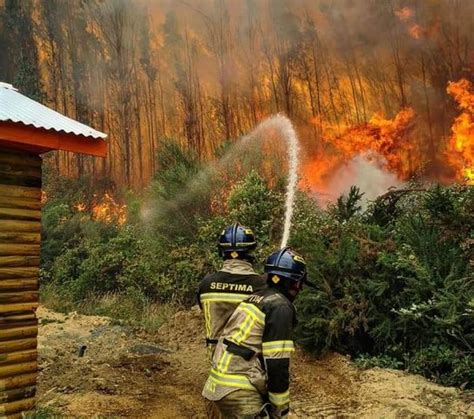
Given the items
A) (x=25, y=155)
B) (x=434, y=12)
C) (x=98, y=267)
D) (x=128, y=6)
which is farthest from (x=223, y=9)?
(x=25, y=155)

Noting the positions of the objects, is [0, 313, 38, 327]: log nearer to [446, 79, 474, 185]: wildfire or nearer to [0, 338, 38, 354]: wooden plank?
[0, 338, 38, 354]: wooden plank

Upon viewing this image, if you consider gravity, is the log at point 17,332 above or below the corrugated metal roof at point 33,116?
below

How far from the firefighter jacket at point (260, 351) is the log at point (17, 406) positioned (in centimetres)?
286

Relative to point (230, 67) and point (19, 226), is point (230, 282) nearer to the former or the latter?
point (19, 226)

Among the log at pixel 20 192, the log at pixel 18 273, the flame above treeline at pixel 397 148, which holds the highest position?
the flame above treeline at pixel 397 148

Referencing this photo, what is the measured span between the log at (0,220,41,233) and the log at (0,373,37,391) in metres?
1.54

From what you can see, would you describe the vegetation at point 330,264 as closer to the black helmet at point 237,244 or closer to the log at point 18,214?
the black helmet at point 237,244

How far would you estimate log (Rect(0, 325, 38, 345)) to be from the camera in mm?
5418

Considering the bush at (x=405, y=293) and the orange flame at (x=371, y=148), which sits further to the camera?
the orange flame at (x=371, y=148)

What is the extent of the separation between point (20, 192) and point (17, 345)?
163 centimetres

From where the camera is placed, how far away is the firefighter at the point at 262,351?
11.0 ft

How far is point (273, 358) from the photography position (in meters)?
3.33

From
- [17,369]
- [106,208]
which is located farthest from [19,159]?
[106,208]

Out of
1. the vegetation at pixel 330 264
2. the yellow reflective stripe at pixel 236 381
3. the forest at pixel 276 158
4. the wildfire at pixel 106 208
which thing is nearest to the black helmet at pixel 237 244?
the yellow reflective stripe at pixel 236 381
